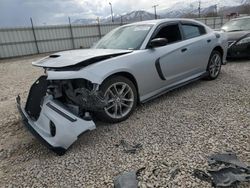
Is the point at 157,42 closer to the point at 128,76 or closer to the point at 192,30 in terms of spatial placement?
the point at 128,76

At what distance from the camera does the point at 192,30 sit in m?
4.94

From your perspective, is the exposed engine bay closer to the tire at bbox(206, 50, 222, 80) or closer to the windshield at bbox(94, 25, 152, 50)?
the windshield at bbox(94, 25, 152, 50)

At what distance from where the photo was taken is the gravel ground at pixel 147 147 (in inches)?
93.4

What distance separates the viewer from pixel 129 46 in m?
3.96

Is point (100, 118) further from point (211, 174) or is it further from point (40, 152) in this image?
point (211, 174)

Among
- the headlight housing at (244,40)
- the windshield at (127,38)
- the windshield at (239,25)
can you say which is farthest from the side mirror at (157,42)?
the windshield at (239,25)

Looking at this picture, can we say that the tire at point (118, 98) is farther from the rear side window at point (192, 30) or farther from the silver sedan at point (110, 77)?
the rear side window at point (192, 30)

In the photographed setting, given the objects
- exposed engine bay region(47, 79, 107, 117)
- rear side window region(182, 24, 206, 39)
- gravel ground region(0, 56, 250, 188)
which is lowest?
gravel ground region(0, 56, 250, 188)

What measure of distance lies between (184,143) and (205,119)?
31.5 inches

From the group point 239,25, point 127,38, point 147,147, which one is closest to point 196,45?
point 127,38

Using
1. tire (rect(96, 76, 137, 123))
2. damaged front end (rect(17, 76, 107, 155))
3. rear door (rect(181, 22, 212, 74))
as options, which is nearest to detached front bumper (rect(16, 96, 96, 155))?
damaged front end (rect(17, 76, 107, 155))

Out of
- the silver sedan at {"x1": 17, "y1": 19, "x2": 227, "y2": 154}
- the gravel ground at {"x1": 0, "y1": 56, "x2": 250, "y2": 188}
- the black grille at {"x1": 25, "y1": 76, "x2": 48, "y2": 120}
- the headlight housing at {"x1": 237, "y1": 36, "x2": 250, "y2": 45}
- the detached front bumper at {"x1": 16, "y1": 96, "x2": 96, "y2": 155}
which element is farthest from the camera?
the headlight housing at {"x1": 237, "y1": 36, "x2": 250, "y2": 45}

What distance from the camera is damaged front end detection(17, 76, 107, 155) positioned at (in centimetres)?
273

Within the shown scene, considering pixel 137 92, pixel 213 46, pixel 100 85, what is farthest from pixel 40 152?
pixel 213 46
